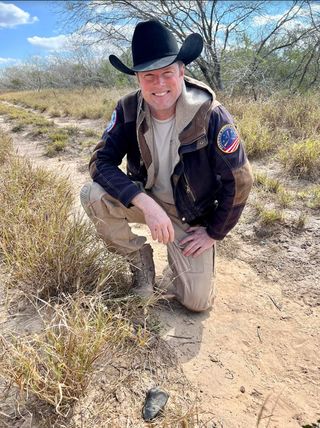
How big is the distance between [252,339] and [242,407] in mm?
453

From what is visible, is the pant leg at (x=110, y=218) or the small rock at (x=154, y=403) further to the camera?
the pant leg at (x=110, y=218)

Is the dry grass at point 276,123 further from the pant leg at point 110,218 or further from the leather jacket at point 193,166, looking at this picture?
the pant leg at point 110,218

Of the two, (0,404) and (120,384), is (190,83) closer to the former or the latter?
(120,384)

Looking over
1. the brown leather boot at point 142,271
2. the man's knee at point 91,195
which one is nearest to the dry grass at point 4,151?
the man's knee at point 91,195

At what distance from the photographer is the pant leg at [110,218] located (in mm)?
2127

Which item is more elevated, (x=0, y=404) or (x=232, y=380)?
(x=0, y=404)

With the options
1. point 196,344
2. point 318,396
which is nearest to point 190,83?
point 196,344

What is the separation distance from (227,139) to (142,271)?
0.91m

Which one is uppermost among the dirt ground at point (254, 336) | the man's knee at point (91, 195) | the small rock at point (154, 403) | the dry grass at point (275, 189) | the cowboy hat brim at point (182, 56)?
the cowboy hat brim at point (182, 56)

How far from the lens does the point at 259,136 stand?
4324 mm

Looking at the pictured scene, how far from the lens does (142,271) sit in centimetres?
216

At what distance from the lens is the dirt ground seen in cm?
159

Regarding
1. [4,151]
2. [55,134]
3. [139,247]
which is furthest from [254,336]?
[55,134]

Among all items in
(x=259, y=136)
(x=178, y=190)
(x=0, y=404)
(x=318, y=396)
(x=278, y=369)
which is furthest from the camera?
(x=259, y=136)
